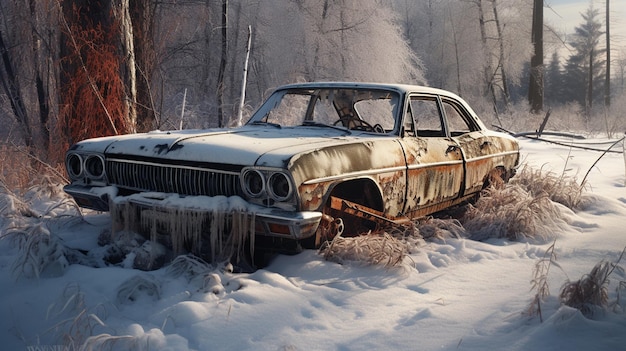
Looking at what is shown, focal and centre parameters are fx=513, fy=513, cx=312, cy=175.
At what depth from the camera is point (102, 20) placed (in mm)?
6805

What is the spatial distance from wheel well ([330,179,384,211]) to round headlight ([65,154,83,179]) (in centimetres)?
205

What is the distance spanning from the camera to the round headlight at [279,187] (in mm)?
3238

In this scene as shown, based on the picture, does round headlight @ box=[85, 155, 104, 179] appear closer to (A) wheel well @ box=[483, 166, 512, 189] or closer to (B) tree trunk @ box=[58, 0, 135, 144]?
(B) tree trunk @ box=[58, 0, 135, 144]

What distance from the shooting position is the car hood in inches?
131

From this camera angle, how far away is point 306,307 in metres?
2.97

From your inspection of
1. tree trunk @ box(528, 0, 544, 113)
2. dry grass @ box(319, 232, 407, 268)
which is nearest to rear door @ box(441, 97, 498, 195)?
dry grass @ box(319, 232, 407, 268)

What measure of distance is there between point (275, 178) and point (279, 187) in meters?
0.07

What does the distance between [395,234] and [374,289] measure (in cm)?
111

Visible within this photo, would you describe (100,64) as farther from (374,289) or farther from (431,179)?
(374,289)

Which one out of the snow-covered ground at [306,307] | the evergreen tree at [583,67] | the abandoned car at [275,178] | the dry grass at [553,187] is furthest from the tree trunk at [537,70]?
the evergreen tree at [583,67]

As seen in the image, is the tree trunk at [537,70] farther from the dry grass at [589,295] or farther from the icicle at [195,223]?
the icicle at [195,223]

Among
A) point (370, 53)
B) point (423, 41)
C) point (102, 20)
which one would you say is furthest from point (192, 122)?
point (423, 41)

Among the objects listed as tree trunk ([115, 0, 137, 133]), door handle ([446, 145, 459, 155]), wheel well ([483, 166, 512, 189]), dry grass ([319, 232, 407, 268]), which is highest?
tree trunk ([115, 0, 137, 133])

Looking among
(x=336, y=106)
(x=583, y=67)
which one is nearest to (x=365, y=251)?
(x=336, y=106)
